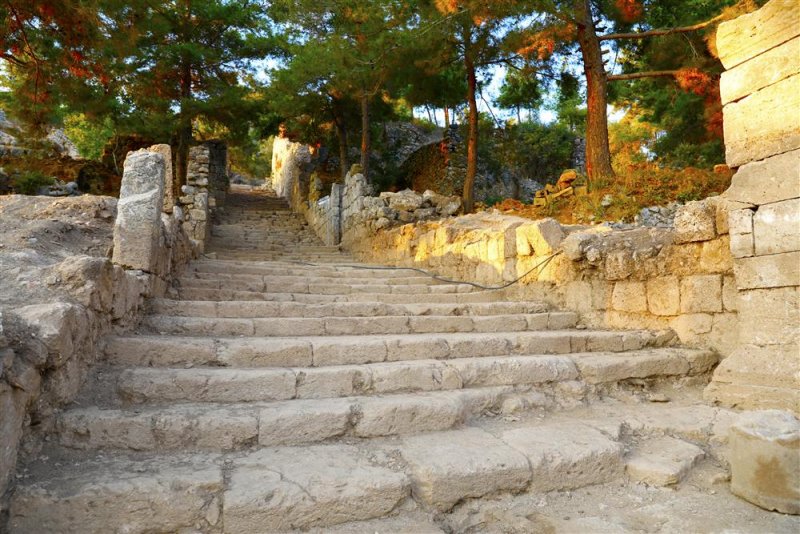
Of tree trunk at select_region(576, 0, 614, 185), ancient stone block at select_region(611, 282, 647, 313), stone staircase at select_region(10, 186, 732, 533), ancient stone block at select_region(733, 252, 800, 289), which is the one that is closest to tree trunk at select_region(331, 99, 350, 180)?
tree trunk at select_region(576, 0, 614, 185)

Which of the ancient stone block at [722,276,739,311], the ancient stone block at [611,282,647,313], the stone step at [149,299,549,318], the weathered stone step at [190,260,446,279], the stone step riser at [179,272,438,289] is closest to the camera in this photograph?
the ancient stone block at [722,276,739,311]

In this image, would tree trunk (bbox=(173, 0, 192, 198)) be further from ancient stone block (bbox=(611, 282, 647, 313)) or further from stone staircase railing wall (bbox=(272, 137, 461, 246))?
ancient stone block (bbox=(611, 282, 647, 313))

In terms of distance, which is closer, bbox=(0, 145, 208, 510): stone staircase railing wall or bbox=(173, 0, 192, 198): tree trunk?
bbox=(0, 145, 208, 510): stone staircase railing wall

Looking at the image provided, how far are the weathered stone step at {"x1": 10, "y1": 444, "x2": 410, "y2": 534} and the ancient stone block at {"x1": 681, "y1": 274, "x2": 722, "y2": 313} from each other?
129 inches

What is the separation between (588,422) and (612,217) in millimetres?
5990

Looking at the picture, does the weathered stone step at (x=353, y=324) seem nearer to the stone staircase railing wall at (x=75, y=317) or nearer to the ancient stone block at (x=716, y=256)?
the stone staircase railing wall at (x=75, y=317)

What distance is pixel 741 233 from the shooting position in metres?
3.57

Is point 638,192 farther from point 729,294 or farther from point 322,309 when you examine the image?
point 322,309

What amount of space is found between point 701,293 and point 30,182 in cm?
1328

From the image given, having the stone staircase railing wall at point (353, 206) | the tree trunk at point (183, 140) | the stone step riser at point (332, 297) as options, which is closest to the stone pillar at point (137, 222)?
the stone step riser at point (332, 297)

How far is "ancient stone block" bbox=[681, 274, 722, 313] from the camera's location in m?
4.09

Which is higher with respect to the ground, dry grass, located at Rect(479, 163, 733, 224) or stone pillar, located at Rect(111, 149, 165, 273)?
dry grass, located at Rect(479, 163, 733, 224)

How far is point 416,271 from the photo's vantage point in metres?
7.53

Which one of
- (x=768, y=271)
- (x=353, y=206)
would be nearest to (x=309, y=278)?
(x=768, y=271)
